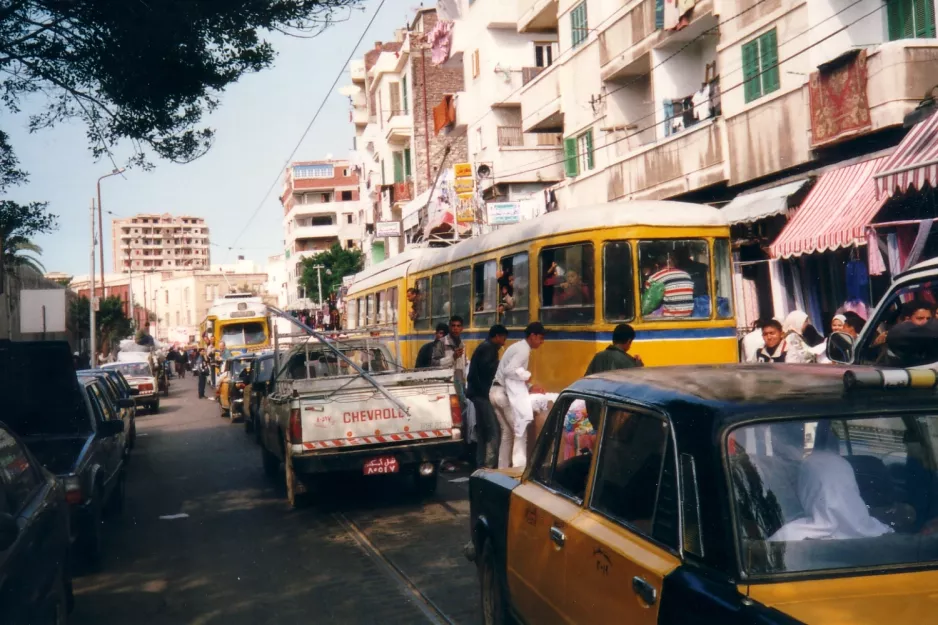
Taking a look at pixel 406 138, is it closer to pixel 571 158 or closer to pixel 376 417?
pixel 571 158

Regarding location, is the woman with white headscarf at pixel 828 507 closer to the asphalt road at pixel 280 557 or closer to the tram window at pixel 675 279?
the asphalt road at pixel 280 557

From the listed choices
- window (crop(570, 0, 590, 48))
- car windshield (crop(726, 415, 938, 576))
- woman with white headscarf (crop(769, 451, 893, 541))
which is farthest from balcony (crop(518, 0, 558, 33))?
woman with white headscarf (crop(769, 451, 893, 541))

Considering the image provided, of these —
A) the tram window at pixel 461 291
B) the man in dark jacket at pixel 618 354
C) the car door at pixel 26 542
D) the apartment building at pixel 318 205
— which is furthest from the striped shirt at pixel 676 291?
the apartment building at pixel 318 205

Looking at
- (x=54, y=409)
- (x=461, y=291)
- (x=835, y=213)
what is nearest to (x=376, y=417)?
(x=54, y=409)

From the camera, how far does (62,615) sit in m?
6.11

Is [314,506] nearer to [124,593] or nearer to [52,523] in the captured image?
[124,593]

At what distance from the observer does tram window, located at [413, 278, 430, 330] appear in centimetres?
2002

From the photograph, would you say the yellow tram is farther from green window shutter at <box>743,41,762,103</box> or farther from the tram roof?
green window shutter at <box>743,41,762,103</box>

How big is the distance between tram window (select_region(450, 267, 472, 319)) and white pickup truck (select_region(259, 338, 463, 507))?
568cm

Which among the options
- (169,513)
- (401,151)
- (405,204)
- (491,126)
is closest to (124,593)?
(169,513)

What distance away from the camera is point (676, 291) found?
43.9 ft

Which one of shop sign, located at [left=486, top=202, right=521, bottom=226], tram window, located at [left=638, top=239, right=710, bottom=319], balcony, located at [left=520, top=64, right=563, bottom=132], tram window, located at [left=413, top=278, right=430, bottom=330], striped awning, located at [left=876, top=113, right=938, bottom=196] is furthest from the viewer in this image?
shop sign, located at [left=486, top=202, right=521, bottom=226]

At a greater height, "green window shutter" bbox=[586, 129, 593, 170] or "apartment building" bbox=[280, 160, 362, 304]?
"apartment building" bbox=[280, 160, 362, 304]

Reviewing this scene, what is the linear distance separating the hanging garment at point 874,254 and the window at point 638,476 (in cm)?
1029
